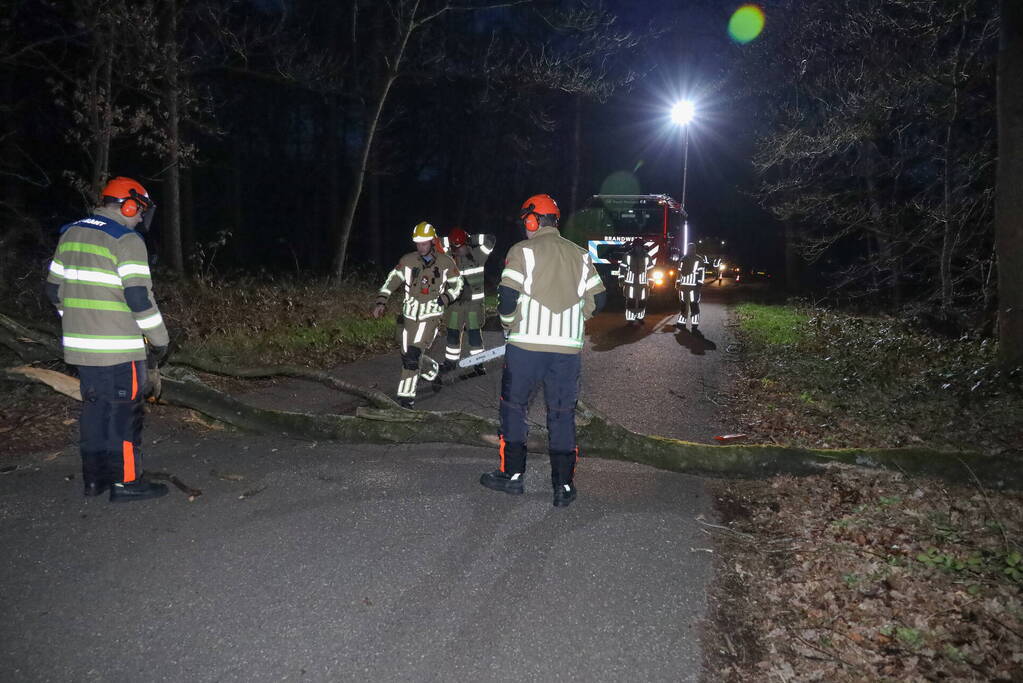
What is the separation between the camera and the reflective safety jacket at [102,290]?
14.8 feet

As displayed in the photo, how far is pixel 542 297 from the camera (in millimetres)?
4809

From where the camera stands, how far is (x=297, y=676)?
9.63 ft

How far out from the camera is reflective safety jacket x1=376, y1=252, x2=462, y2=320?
7.70 meters

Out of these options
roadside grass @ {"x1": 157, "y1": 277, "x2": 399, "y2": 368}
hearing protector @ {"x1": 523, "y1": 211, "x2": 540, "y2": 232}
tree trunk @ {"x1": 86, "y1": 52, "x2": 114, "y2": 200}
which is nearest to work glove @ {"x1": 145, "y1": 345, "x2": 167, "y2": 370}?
hearing protector @ {"x1": 523, "y1": 211, "x2": 540, "y2": 232}

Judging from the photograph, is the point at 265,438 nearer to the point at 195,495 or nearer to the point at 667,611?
the point at 195,495

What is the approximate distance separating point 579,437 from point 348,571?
7.78 ft

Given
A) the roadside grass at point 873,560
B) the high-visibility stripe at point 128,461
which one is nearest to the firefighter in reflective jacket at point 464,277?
the roadside grass at point 873,560

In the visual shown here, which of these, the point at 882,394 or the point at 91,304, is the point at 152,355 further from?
the point at 882,394

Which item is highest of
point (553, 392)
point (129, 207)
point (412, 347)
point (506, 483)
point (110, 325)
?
point (129, 207)

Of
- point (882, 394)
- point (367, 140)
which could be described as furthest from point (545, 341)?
point (367, 140)

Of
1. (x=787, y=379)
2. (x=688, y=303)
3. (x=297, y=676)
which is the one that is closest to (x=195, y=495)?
(x=297, y=676)

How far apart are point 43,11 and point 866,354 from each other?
1517cm

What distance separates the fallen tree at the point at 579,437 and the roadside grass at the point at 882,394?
3.03 feet

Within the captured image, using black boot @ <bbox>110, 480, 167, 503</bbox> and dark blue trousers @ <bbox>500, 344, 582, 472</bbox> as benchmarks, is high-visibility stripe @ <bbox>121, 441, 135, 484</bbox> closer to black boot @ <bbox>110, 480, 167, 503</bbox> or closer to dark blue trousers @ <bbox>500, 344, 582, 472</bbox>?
black boot @ <bbox>110, 480, 167, 503</bbox>
